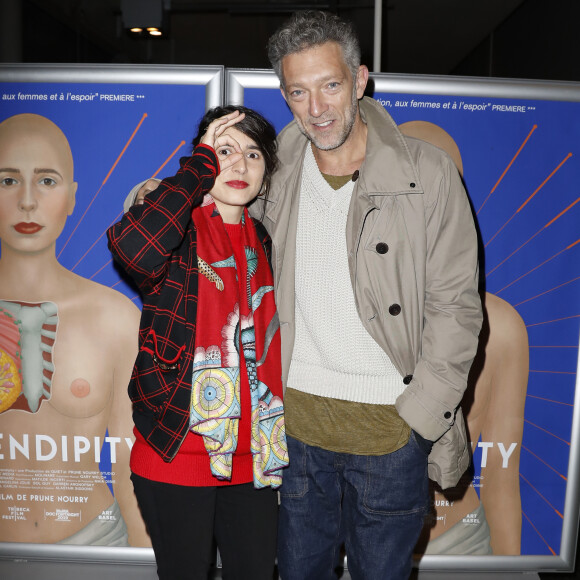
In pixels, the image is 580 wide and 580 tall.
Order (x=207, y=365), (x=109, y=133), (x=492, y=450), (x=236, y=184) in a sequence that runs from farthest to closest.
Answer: (x=492, y=450), (x=109, y=133), (x=236, y=184), (x=207, y=365)

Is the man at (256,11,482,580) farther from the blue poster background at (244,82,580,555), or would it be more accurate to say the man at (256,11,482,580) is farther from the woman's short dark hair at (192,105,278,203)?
the blue poster background at (244,82,580,555)

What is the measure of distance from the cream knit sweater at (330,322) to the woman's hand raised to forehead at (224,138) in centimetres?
25

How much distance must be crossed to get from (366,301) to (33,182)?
145 centimetres

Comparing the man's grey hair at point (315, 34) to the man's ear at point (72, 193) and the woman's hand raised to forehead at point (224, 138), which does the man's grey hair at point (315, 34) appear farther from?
the man's ear at point (72, 193)

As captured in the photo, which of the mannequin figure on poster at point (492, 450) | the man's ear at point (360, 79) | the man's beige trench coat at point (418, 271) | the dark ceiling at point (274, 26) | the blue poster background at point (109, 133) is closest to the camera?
the man's beige trench coat at point (418, 271)

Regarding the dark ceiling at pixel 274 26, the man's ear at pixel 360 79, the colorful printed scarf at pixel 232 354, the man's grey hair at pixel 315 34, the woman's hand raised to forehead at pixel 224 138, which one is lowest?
the colorful printed scarf at pixel 232 354

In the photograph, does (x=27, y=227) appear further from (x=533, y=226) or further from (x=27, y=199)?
(x=533, y=226)

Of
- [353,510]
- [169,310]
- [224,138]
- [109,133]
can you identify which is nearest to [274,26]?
[109,133]

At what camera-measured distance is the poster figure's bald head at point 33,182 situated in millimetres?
2271

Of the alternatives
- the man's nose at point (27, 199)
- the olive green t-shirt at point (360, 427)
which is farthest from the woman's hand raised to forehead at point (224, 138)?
the man's nose at point (27, 199)

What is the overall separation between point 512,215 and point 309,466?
1.31m

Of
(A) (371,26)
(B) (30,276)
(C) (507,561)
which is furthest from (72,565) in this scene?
(A) (371,26)

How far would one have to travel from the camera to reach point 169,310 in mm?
1574

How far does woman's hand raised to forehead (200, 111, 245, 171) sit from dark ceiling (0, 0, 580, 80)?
295 centimetres
